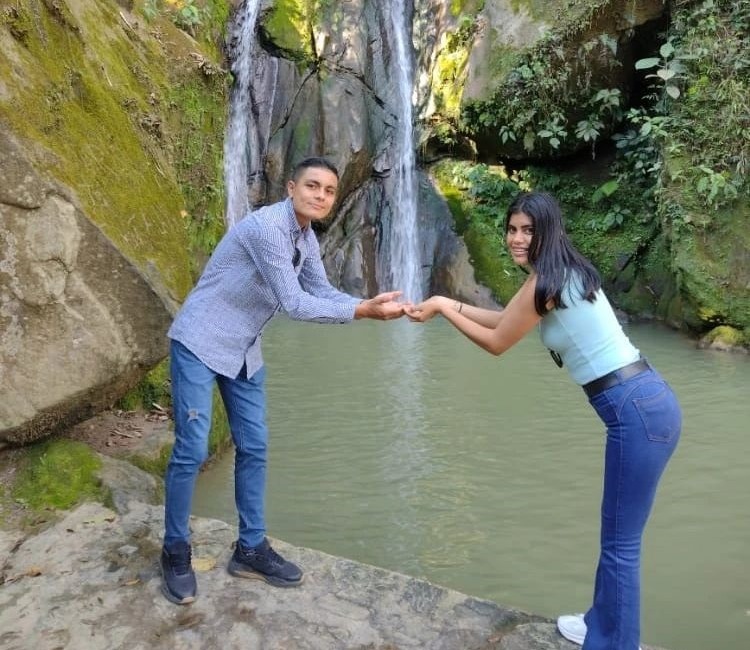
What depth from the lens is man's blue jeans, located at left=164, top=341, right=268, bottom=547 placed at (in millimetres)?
2861

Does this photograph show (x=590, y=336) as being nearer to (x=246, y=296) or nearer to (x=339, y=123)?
(x=246, y=296)

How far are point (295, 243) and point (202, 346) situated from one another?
1.88 ft

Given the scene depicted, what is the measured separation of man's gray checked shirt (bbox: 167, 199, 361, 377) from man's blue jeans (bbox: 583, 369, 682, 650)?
1149 mm

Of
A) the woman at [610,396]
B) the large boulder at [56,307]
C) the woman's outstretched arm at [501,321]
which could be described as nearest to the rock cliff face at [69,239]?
the large boulder at [56,307]

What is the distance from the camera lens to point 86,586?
2980mm

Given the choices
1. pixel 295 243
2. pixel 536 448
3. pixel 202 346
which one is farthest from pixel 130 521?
pixel 536 448

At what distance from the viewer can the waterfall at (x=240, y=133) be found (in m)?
13.9

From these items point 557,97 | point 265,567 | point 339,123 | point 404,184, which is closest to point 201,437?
point 265,567

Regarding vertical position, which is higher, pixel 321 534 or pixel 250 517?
pixel 250 517

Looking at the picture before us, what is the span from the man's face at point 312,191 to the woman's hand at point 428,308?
57 centimetres

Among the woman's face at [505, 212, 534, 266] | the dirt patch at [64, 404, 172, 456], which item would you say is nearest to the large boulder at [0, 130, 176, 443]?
the dirt patch at [64, 404, 172, 456]

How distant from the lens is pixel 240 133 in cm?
1404

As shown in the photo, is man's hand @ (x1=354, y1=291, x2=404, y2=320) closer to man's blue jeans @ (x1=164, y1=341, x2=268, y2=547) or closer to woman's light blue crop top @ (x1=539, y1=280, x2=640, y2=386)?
man's blue jeans @ (x1=164, y1=341, x2=268, y2=547)

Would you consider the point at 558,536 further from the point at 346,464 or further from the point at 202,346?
the point at 202,346
